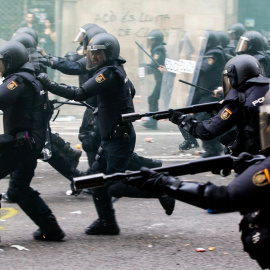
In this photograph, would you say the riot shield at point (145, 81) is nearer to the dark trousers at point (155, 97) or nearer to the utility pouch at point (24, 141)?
the dark trousers at point (155, 97)

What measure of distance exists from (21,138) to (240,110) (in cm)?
184

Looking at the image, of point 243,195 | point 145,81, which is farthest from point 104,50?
point 145,81

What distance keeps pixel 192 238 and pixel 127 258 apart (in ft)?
2.45

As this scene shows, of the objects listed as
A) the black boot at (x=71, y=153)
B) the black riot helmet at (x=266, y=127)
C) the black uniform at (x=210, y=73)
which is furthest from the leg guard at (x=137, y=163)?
the black riot helmet at (x=266, y=127)

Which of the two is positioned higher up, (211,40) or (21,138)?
(211,40)

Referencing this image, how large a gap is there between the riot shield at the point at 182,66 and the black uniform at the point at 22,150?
493 cm

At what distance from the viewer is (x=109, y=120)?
5.92m

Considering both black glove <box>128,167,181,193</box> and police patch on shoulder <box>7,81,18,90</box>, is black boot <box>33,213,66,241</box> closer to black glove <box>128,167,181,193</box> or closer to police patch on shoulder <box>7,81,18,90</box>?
police patch on shoulder <box>7,81,18,90</box>

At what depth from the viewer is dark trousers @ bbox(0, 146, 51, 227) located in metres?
5.51

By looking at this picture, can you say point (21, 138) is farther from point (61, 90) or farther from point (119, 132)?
point (119, 132)

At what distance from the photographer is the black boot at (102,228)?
18.8 ft

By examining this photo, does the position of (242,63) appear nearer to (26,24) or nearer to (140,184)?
(140,184)

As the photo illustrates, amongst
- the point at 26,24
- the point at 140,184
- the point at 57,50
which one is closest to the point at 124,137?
the point at 140,184

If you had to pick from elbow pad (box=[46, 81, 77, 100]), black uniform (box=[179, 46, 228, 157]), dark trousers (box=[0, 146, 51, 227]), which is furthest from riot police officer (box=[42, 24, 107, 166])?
black uniform (box=[179, 46, 228, 157])
